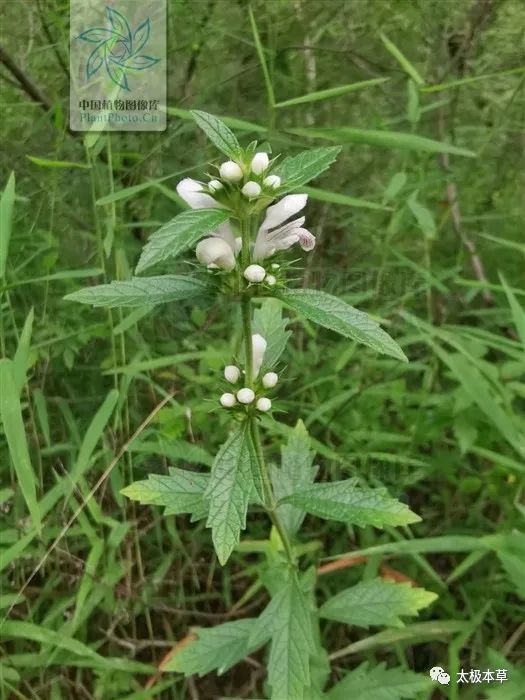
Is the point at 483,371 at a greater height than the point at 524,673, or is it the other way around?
the point at 483,371

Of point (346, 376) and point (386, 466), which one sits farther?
point (346, 376)

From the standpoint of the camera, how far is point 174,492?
960mm

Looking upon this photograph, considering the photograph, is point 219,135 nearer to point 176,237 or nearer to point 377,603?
point 176,237

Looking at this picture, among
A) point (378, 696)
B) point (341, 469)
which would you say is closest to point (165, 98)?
point (341, 469)

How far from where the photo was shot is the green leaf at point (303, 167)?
0.75m

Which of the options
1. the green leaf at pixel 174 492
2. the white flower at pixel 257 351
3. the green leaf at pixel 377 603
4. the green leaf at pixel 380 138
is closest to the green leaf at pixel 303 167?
the white flower at pixel 257 351

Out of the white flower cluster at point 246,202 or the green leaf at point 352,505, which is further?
the green leaf at point 352,505

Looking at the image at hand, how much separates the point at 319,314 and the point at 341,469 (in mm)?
829

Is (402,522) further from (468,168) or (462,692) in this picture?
(468,168)

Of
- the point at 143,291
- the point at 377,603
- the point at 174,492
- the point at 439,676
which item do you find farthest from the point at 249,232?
the point at 439,676

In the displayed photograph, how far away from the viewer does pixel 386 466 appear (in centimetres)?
148

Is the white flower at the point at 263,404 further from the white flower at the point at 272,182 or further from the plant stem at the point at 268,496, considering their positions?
the white flower at the point at 272,182

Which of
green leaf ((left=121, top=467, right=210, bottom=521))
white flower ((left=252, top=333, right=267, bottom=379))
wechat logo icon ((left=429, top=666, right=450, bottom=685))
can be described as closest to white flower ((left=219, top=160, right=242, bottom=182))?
white flower ((left=252, top=333, right=267, bottom=379))

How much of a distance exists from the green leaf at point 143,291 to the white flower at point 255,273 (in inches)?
2.2
